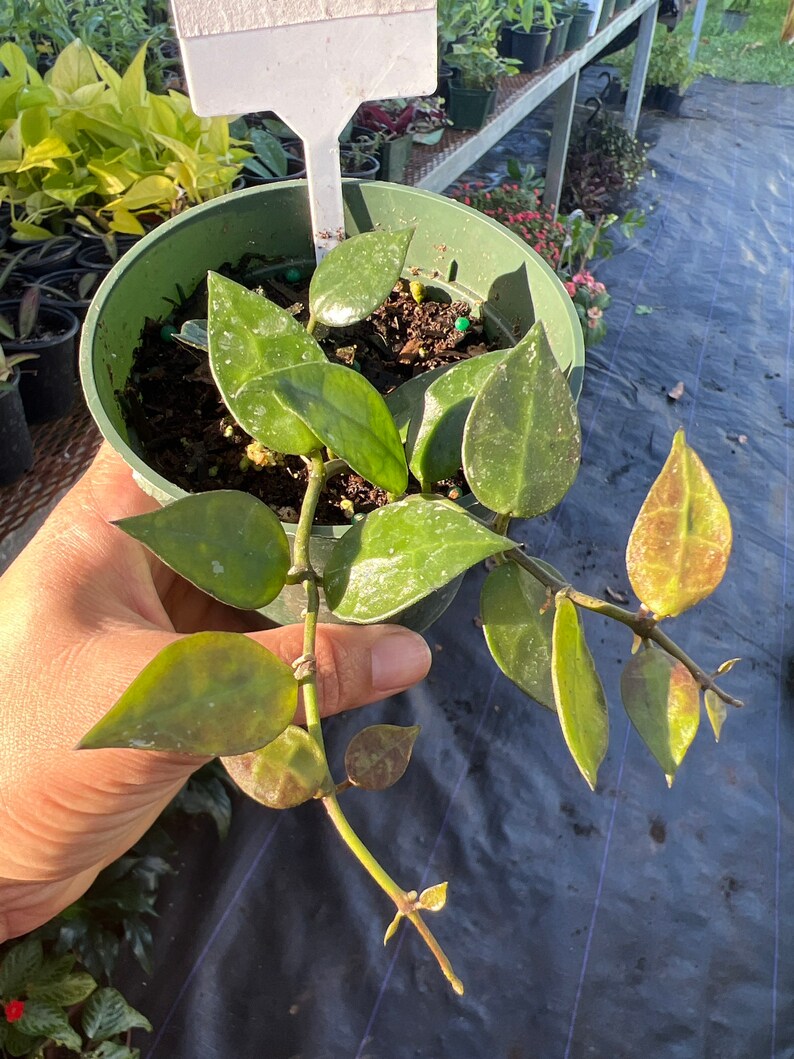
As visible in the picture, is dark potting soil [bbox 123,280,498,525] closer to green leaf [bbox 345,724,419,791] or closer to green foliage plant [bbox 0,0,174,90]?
green leaf [bbox 345,724,419,791]

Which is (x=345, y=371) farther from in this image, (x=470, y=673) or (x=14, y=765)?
(x=470, y=673)

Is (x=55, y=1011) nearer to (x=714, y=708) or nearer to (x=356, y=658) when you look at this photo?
(x=356, y=658)

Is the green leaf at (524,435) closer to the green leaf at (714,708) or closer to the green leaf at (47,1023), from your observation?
the green leaf at (714,708)

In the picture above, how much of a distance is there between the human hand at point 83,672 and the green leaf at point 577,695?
0.52ft

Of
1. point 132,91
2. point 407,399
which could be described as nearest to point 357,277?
point 407,399

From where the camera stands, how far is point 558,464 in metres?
0.33

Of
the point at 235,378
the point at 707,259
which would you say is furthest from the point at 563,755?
the point at 707,259

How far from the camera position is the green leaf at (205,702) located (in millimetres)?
250

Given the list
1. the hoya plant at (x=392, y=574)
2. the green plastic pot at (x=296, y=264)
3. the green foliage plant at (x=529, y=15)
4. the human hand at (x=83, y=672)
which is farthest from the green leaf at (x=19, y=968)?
the green foliage plant at (x=529, y=15)

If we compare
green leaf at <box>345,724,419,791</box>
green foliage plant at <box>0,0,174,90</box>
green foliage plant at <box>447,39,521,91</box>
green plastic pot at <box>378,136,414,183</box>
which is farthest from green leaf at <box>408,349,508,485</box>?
green foliage plant at <box>447,39,521,91</box>

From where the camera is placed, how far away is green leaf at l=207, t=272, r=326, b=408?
0.38 metres

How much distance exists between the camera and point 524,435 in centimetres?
33

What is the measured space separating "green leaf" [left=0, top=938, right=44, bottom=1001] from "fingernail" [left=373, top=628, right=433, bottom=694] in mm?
770

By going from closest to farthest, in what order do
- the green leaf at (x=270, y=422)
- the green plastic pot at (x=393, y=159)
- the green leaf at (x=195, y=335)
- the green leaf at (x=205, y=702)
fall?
the green leaf at (x=205, y=702)
the green leaf at (x=270, y=422)
the green leaf at (x=195, y=335)
the green plastic pot at (x=393, y=159)
